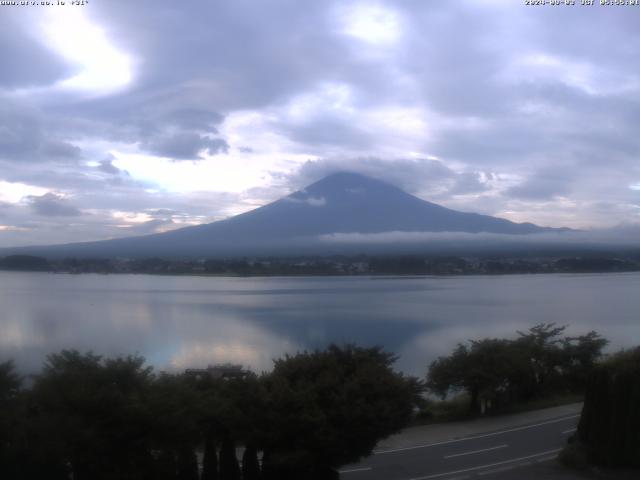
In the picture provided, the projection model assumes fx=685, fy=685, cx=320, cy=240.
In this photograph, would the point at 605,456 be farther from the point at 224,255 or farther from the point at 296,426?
the point at 224,255

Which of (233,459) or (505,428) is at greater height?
(233,459)

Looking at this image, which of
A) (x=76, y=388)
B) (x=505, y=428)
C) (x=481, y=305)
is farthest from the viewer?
(x=481, y=305)

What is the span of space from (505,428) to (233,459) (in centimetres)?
598

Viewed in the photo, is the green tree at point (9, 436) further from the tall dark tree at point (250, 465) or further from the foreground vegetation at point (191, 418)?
the tall dark tree at point (250, 465)

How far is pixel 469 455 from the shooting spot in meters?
9.70

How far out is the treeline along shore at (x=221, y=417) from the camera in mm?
6320

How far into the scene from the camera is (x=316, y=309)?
30938mm

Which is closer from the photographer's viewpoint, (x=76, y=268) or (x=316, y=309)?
(x=316, y=309)

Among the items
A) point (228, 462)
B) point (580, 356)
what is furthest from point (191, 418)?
point (580, 356)

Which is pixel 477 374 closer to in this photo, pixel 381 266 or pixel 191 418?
pixel 191 418

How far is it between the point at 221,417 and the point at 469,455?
4295mm

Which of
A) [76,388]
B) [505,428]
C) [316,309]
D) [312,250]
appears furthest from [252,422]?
[312,250]

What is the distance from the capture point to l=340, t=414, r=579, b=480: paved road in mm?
8727

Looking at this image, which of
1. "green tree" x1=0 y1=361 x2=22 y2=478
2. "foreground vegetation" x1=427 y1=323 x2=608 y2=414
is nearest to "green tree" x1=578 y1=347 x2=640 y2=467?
"foreground vegetation" x1=427 y1=323 x2=608 y2=414
